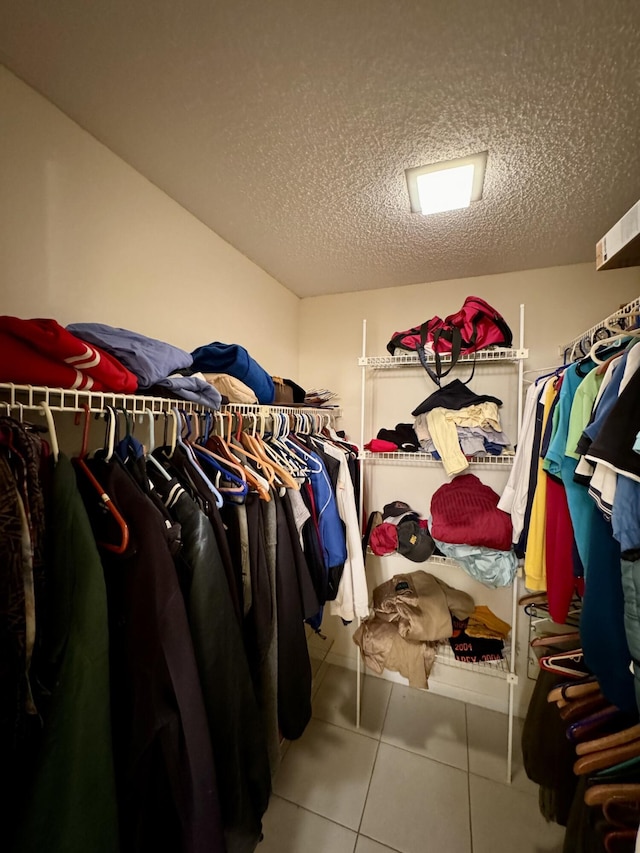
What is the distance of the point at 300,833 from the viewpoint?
124 cm

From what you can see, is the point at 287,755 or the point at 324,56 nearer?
the point at 324,56

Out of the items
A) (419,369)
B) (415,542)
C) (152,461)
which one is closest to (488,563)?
(415,542)

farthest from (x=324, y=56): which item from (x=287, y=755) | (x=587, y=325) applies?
(x=287, y=755)

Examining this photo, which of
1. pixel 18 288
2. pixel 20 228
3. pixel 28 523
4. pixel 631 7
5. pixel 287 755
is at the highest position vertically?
pixel 631 7

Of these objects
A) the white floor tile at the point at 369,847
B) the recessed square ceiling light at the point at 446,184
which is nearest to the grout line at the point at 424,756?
the white floor tile at the point at 369,847

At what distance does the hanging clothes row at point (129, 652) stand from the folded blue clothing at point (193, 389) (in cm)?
9

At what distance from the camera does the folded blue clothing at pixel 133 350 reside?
2.69 ft

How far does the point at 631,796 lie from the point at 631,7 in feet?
5.61

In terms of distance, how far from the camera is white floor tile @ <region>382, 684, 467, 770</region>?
156cm

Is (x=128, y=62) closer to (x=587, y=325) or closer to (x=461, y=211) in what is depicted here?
(x=461, y=211)

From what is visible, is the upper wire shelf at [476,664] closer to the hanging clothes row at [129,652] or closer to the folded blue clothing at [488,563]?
the folded blue clothing at [488,563]

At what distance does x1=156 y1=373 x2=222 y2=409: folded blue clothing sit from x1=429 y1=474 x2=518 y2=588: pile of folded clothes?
127 centimetres

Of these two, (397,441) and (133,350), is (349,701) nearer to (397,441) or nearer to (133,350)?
(397,441)

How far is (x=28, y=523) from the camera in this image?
22.2 inches
